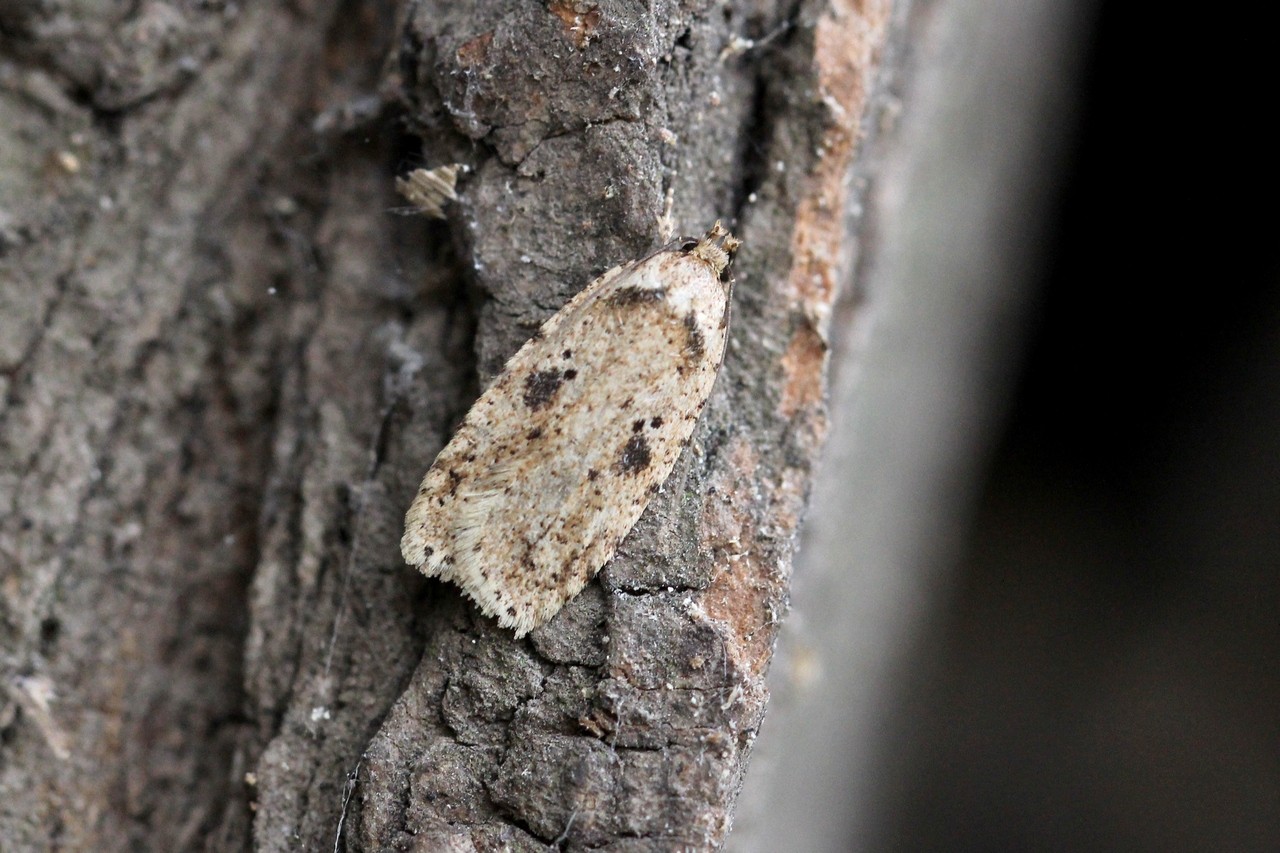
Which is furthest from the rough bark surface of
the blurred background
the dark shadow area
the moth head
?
the dark shadow area

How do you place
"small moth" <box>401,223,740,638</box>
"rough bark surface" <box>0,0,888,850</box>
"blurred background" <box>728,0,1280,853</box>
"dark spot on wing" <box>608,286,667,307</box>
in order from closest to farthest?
"rough bark surface" <box>0,0,888,850</box> < "small moth" <box>401,223,740,638</box> < "dark spot on wing" <box>608,286,667,307</box> < "blurred background" <box>728,0,1280,853</box>

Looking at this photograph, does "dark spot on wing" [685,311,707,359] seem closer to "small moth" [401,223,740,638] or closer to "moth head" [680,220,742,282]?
"small moth" [401,223,740,638]

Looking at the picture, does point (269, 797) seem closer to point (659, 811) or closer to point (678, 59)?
point (659, 811)

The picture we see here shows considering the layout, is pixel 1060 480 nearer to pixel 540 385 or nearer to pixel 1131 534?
pixel 1131 534

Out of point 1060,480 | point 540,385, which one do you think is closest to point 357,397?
point 540,385

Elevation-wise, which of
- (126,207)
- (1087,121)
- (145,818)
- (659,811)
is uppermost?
(1087,121)

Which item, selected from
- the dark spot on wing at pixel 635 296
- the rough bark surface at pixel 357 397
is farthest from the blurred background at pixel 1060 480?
the dark spot on wing at pixel 635 296

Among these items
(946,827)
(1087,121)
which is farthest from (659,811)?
(1087,121)
